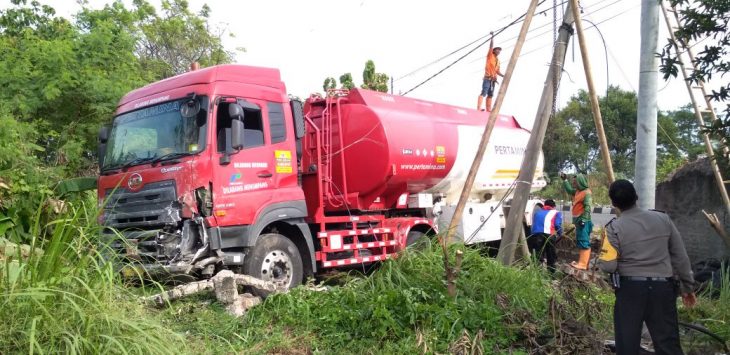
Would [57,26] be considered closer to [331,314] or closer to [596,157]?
[331,314]

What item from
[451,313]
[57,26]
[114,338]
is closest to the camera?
[114,338]

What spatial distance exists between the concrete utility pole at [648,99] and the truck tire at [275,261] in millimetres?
4010

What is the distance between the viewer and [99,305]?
322cm

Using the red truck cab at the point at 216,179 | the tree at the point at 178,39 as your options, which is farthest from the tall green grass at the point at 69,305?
the tree at the point at 178,39

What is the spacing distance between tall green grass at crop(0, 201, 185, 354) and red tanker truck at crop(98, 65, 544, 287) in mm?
1129

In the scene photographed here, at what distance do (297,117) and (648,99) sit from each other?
14.0ft

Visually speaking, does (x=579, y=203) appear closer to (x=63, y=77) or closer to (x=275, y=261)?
(x=275, y=261)

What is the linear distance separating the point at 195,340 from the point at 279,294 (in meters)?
1.17

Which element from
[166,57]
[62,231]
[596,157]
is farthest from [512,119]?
[596,157]

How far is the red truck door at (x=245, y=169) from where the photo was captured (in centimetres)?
→ 650

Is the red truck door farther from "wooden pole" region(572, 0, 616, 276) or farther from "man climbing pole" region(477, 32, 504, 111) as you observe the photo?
"man climbing pole" region(477, 32, 504, 111)

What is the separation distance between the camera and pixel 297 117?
7.78 meters

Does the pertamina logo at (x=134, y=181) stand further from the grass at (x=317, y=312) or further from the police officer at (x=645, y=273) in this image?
the police officer at (x=645, y=273)

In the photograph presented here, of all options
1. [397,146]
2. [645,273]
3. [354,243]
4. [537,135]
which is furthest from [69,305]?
[397,146]
